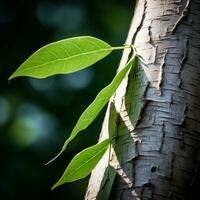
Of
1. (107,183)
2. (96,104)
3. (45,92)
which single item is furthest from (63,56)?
(45,92)

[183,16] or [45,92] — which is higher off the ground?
[183,16]

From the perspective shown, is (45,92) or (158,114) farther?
(45,92)

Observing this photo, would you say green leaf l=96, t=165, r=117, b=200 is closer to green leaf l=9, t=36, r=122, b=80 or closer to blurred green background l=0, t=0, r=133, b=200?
green leaf l=9, t=36, r=122, b=80

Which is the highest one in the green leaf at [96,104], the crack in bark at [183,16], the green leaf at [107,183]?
the crack in bark at [183,16]

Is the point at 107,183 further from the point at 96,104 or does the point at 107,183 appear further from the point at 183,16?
A: the point at 183,16

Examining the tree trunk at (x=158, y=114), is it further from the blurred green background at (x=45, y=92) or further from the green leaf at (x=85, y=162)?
the blurred green background at (x=45, y=92)

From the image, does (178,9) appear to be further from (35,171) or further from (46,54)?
(35,171)

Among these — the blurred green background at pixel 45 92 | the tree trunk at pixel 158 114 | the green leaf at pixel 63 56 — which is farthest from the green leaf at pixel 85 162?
the blurred green background at pixel 45 92
